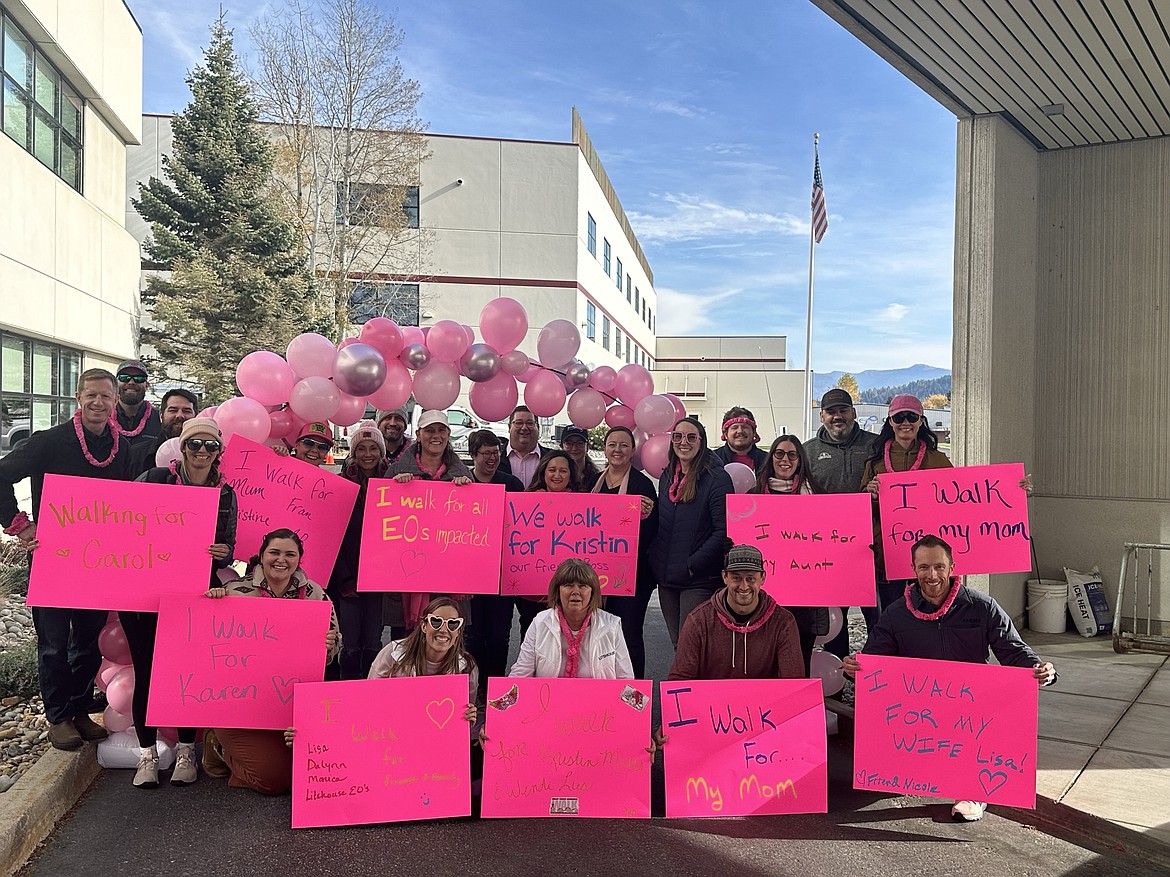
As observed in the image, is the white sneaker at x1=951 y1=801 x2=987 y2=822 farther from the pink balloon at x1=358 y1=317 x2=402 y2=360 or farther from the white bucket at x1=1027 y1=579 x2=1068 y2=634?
the white bucket at x1=1027 y1=579 x2=1068 y2=634

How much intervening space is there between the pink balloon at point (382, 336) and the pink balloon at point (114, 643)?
2336 millimetres

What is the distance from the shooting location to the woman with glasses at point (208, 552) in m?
4.56

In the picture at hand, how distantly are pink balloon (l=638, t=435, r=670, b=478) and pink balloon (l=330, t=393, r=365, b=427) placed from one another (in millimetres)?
1936

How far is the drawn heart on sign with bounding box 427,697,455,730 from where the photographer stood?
13.6 feet

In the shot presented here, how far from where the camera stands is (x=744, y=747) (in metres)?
4.22

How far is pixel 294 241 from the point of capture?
29.5 meters

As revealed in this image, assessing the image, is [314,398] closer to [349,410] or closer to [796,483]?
[349,410]

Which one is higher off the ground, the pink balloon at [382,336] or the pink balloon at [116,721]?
the pink balloon at [382,336]

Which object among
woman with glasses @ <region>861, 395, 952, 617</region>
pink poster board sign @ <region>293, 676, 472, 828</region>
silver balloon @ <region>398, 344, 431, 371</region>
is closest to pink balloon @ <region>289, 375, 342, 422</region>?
silver balloon @ <region>398, 344, 431, 371</region>

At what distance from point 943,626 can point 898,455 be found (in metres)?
1.29

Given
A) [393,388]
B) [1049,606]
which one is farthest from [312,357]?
[1049,606]

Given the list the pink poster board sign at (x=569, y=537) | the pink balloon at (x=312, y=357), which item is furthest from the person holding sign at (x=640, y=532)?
the pink balloon at (x=312, y=357)

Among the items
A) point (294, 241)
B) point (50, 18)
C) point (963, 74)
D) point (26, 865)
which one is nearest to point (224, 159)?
point (294, 241)

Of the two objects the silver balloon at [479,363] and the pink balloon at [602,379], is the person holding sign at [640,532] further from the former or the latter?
the silver balloon at [479,363]
